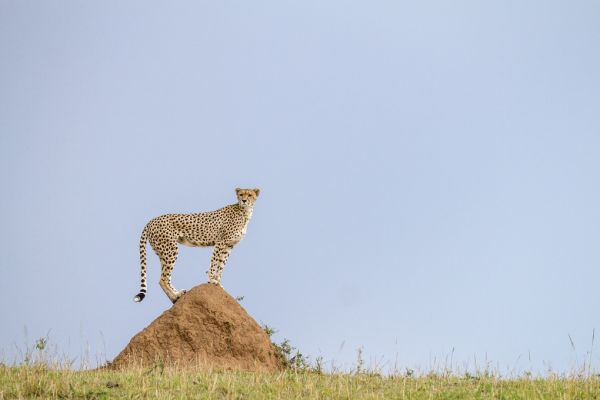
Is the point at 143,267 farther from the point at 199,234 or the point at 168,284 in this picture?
the point at 199,234

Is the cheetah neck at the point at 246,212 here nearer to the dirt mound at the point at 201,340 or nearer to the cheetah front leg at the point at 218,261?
the cheetah front leg at the point at 218,261

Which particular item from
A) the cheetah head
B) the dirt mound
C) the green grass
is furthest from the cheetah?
the green grass

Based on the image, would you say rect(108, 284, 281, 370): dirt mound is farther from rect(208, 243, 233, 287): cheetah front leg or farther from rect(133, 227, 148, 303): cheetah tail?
rect(133, 227, 148, 303): cheetah tail

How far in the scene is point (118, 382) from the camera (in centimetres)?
1286

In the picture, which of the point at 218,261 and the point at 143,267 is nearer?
the point at 218,261

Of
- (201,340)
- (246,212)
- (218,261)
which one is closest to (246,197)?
(246,212)

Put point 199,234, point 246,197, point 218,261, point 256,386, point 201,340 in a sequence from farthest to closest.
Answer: point 199,234
point 246,197
point 218,261
point 201,340
point 256,386

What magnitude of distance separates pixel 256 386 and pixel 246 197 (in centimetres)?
620

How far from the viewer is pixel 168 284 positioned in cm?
1798

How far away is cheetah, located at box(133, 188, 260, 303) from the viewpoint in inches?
706

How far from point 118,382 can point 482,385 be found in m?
5.86

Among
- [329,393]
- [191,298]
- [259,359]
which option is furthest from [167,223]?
[329,393]

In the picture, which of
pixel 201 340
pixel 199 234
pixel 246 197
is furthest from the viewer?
pixel 199 234

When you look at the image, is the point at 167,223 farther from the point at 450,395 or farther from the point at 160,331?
the point at 450,395
